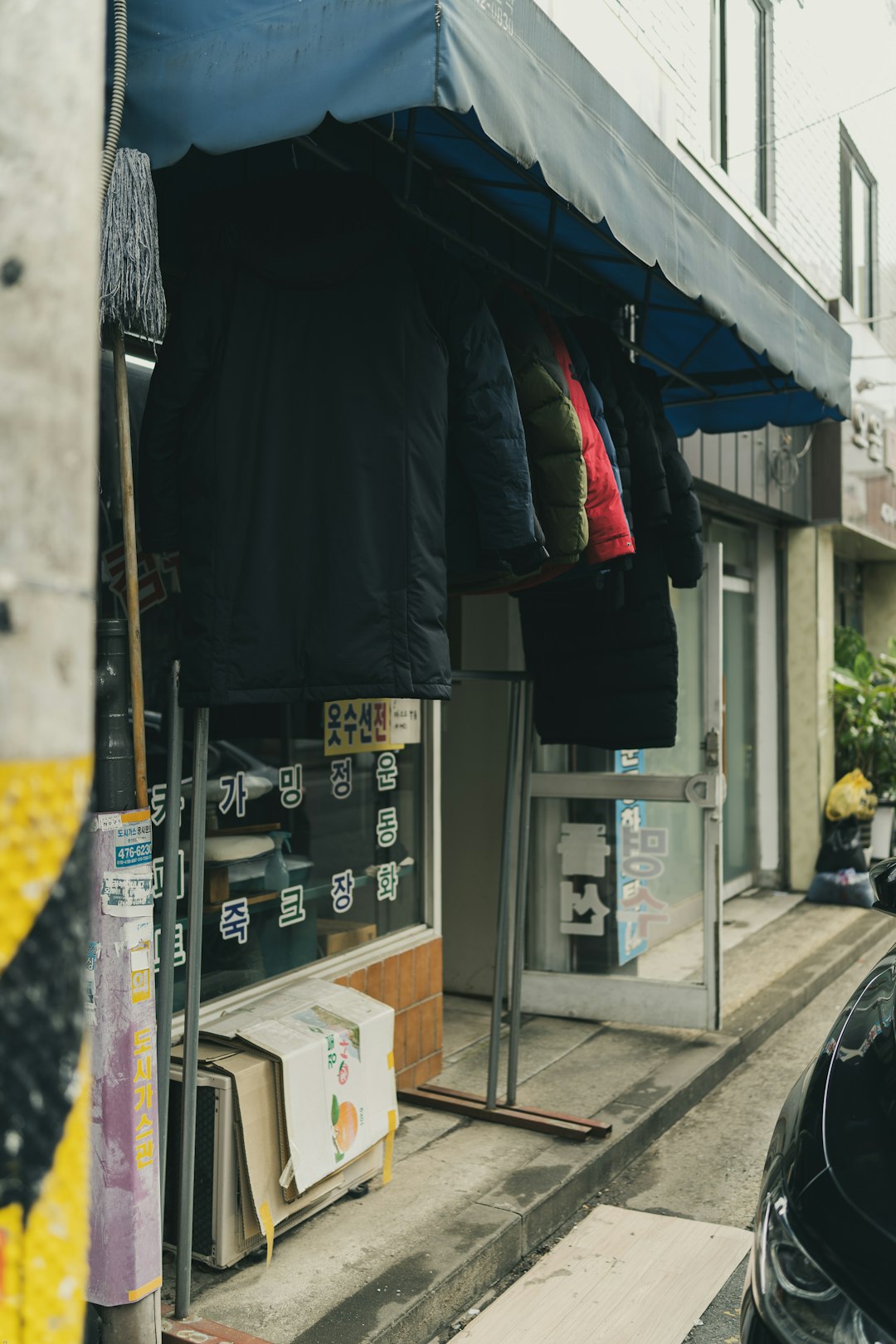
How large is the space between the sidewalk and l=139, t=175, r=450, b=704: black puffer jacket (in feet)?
5.58

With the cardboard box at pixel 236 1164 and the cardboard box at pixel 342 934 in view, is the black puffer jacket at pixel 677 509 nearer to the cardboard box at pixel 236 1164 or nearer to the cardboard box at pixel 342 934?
the cardboard box at pixel 342 934

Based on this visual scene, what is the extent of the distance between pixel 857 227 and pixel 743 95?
432 cm

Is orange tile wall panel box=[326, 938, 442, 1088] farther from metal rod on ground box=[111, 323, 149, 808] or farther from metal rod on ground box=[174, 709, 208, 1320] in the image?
metal rod on ground box=[111, 323, 149, 808]

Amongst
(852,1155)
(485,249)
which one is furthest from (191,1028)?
(485,249)

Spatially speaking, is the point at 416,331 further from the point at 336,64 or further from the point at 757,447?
the point at 757,447

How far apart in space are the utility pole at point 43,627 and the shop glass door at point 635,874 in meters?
5.23

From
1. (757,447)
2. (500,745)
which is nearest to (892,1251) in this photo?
(500,745)

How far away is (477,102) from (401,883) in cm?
326

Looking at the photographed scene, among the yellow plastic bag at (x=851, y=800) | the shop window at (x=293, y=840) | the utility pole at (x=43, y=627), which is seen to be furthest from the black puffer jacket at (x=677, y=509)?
the yellow plastic bag at (x=851, y=800)

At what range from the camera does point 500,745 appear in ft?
20.9

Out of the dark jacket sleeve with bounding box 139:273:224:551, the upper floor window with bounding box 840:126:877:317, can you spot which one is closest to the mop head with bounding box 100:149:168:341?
the dark jacket sleeve with bounding box 139:273:224:551

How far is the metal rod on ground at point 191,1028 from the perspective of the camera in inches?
122

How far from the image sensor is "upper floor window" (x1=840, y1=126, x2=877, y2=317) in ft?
39.2

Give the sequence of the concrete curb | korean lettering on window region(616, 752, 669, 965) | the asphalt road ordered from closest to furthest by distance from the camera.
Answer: the concrete curb → the asphalt road → korean lettering on window region(616, 752, 669, 965)
